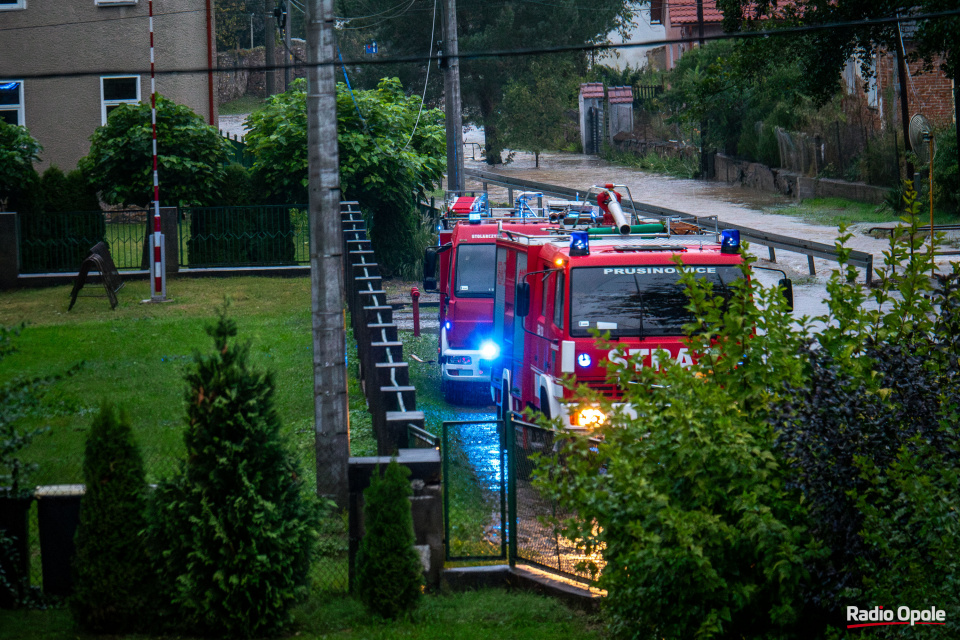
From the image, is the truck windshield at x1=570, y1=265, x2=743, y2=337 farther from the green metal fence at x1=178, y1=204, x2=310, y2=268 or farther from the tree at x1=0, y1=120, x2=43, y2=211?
the tree at x1=0, y1=120, x2=43, y2=211

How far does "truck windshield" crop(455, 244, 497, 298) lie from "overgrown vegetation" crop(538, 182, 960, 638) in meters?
9.48

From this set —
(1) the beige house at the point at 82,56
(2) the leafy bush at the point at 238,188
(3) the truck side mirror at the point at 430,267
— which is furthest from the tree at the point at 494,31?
(3) the truck side mirror at the point at 430,267

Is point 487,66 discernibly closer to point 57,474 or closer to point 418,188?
point 418,188

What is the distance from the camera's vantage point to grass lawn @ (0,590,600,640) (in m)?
6.77

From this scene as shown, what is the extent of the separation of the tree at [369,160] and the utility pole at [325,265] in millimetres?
13891

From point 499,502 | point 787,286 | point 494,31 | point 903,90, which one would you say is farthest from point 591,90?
point 787,286

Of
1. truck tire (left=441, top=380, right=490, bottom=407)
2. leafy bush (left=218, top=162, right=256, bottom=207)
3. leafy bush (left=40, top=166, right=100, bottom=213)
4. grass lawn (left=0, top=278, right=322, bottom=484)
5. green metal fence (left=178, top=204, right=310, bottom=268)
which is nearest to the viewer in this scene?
grass lawn (left=0, top=278, right=322, bottom=484)

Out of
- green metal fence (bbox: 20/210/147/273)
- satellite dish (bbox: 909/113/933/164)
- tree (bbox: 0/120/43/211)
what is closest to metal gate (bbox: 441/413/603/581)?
satellite dish (bbox: 909/113/933/164)

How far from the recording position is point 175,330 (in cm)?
1686

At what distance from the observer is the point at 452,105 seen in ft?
79.1

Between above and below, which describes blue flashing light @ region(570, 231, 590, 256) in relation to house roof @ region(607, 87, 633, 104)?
below

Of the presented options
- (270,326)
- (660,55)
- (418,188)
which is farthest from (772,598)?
(660,55)

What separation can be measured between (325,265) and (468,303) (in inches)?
263

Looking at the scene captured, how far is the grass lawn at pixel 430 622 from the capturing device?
6.77 meters
